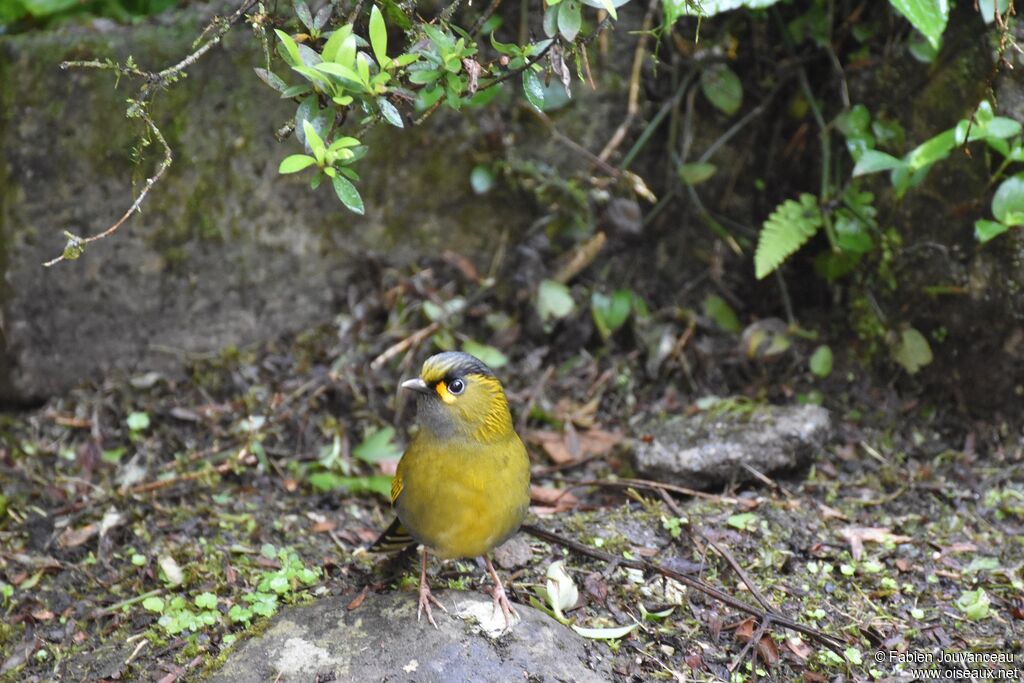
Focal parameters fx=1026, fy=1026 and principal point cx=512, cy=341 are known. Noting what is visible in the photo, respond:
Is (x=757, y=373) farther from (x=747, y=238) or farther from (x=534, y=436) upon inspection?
(x=534, y=436)

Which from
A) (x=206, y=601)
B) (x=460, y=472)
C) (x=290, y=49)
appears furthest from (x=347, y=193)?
(x=206, y=601)

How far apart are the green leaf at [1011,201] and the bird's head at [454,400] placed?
2.25 metres

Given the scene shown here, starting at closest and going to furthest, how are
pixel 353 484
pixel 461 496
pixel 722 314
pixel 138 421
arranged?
pixel 461 496, pixel 353 484, pixel 138 421, pixel 722 314

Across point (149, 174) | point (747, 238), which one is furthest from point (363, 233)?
point (747, 238)

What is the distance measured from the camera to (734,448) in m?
4.46

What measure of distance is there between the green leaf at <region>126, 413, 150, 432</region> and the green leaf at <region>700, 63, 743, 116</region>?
10.6 feet

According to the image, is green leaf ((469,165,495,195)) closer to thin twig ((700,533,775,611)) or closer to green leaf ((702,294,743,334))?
green leaf ((702,294,743,334))

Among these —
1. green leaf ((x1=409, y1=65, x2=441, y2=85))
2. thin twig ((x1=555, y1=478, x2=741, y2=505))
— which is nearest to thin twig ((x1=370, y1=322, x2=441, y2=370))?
thin twig ((x1=555, y1=478, x2=741, y2=505))

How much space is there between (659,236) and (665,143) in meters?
0.49

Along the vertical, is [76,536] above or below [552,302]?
below

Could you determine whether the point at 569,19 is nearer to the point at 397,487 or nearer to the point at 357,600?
the point at 397,487

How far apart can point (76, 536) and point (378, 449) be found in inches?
52.0

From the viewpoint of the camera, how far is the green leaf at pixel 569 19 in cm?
302

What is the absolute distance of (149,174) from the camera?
15.9ft
